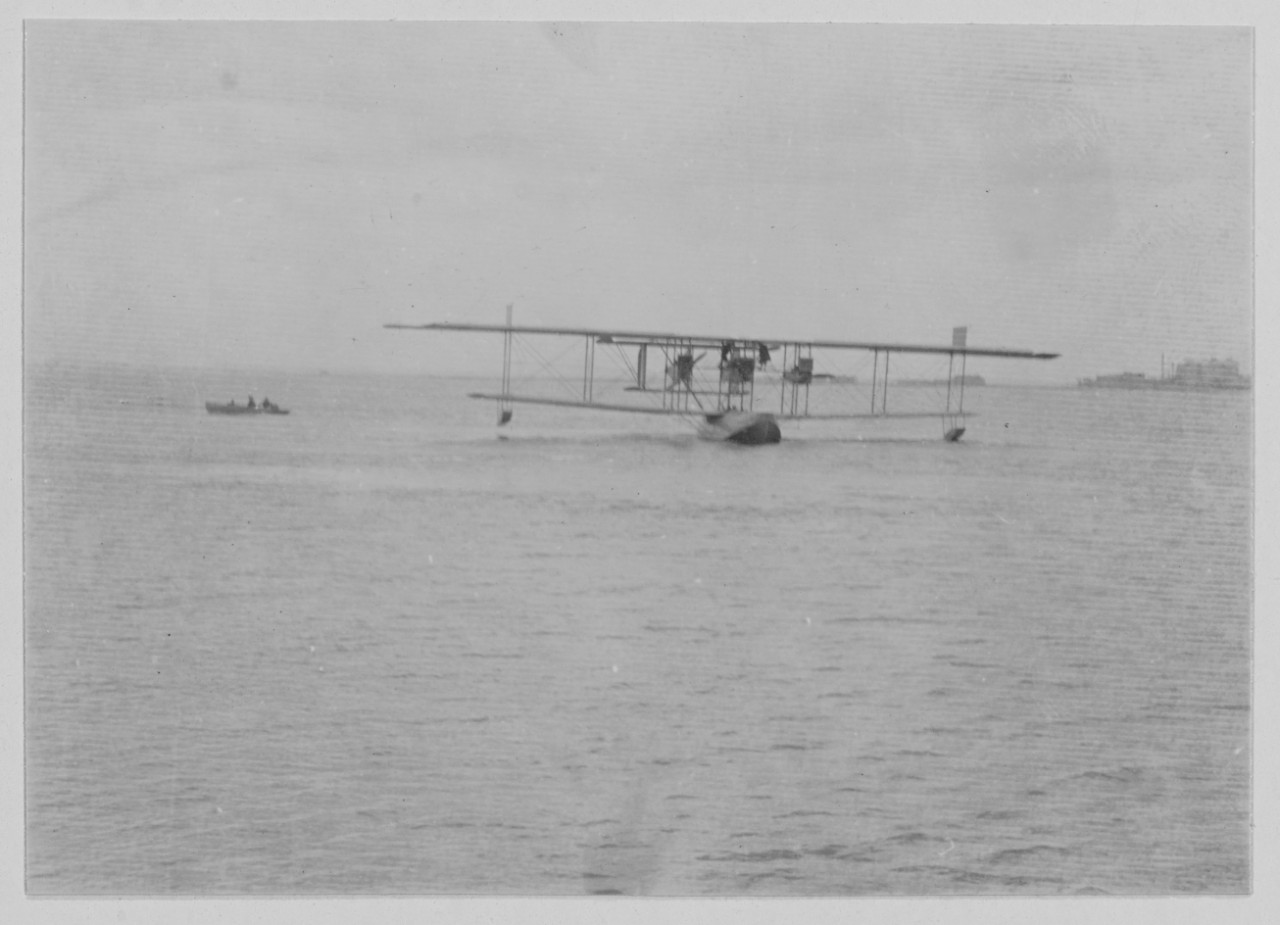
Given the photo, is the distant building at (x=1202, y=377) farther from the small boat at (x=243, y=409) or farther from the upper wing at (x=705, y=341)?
the small boat at (x=243, y=409)

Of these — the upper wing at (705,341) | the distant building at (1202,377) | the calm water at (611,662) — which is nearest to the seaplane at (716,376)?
the upper wing at (705,341)

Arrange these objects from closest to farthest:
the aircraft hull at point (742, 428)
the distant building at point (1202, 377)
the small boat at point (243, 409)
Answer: the small boat at point (243, 409)
the distant building at point (1202, 377)
the aircraft hull at point (742, 428)

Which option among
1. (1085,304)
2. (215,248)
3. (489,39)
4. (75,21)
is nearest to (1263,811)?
(1085,304)

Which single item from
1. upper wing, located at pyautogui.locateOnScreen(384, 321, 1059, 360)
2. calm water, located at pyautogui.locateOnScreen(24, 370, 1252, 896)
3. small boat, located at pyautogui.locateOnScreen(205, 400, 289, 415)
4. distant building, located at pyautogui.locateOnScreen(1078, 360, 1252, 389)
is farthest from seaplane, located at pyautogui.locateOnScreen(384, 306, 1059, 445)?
small boat, located at pyautogui.locateOnScreen(205, 400, 289, 415)

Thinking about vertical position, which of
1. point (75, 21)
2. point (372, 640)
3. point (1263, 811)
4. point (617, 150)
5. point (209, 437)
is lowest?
point (1263, 811)

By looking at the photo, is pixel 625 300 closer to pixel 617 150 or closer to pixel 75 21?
pixel 617 150

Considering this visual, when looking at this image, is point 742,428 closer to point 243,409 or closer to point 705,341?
point 705,341
